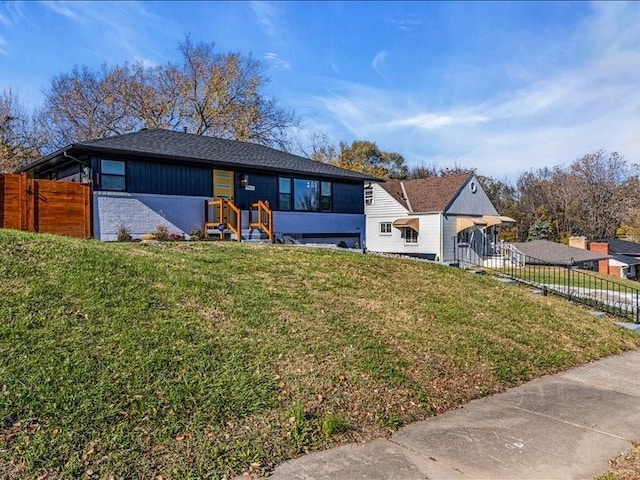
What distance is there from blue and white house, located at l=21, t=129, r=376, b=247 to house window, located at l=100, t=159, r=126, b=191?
0.03 metres

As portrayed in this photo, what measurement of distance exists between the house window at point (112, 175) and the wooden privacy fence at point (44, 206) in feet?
2.35

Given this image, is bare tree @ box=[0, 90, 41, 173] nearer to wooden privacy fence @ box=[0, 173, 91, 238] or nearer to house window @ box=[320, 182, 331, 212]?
wooden privacy fence @ box=[0, 173, 91, 238]

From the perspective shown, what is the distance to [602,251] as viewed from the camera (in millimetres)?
31438

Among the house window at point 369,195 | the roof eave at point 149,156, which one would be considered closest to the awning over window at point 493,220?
the house window at point 369,195

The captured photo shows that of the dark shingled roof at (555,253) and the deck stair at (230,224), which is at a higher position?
the deck stair at (230,224)

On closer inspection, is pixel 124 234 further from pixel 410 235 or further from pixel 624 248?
pixel 624 248

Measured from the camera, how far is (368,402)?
4.32 m

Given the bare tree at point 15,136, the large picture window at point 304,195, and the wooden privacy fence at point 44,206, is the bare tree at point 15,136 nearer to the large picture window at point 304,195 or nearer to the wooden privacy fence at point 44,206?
the wooden privacy fence at point 44,206

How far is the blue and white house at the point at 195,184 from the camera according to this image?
14.3 meters

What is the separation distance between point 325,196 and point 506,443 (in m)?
16.9

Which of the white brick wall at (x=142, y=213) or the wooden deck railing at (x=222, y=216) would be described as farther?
the wooden deck railing at (x=222, y=216)

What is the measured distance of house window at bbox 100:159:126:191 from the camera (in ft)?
46.6

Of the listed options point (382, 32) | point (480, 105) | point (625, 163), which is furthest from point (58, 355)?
point (625, 163)

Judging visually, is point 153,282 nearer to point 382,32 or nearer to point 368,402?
point 368,402
